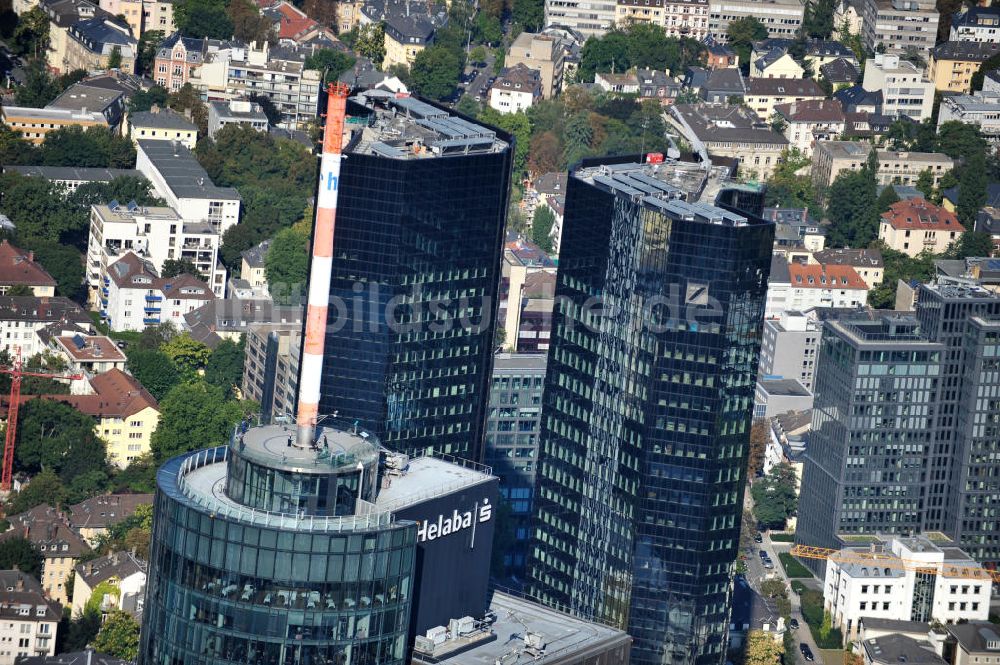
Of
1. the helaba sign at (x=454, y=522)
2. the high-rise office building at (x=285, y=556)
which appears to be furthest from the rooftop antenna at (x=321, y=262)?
the helaba sign at (x=454, y=522)

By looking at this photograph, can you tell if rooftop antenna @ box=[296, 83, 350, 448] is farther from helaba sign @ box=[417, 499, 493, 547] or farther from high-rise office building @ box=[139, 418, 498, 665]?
helaba sign @ box=[417, 499, 493, 547]

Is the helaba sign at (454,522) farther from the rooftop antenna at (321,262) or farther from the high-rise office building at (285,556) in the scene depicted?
the rooftop antenna at (321,262)

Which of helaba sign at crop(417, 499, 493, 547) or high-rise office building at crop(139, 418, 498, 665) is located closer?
high-rise office building at crop(139, 418, 498, 665)

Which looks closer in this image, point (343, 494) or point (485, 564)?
point (343, 494)

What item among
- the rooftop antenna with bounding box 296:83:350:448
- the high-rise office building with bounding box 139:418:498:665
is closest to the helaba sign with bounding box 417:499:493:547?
the high-rise office building with bounding box 139:418:498:665

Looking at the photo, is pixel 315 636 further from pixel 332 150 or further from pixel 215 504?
pixel 332 150

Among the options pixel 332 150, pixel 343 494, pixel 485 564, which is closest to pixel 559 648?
pixel 485 564
